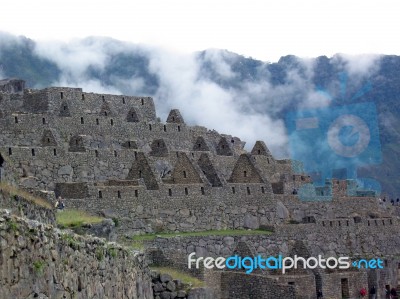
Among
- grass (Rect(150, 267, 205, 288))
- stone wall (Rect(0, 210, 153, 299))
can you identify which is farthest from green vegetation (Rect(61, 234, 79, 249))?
grass (Rect(150, 267, 205, 288))

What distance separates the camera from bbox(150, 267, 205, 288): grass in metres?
23.3

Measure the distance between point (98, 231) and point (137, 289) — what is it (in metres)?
6.05

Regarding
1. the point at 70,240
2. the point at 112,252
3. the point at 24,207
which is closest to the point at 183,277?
the point at 24,207

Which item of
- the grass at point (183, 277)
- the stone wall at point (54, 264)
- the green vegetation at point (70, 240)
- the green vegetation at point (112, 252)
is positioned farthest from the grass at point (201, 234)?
the green vegetation at point (70, 240)

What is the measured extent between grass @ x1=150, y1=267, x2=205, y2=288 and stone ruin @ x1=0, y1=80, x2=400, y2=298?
1193mm

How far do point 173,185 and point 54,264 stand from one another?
82.9 ft

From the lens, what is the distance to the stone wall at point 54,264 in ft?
27.4

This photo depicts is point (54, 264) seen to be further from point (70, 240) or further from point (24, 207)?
point (24, 207)

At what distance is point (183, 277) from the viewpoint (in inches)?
961

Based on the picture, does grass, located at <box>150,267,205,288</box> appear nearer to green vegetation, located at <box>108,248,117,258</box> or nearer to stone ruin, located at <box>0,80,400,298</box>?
stone ruin, located at <box>0,80,400,298</box>

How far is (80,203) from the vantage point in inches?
1227

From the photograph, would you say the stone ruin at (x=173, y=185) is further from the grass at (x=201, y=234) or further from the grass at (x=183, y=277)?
the grass at (x=183, y=277)

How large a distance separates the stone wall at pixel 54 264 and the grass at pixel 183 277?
24.9 ft

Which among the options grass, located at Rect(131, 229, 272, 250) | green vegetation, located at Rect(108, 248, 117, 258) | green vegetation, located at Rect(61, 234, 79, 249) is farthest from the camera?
grass, located at Rect(131, 229, 272, 250)
